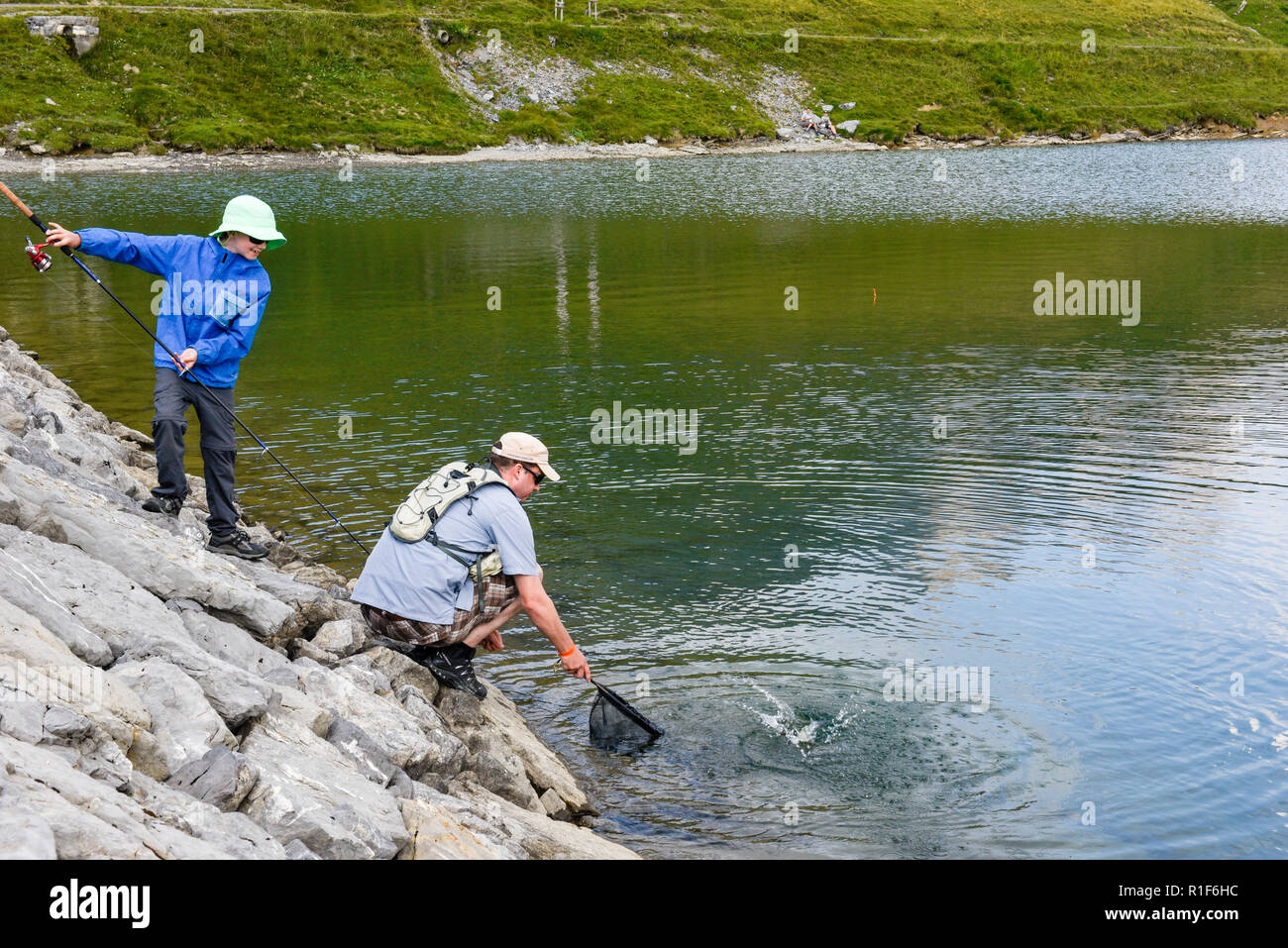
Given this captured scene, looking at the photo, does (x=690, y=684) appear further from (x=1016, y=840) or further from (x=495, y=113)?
(x=495, y=113)

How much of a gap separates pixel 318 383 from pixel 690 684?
1591 cm

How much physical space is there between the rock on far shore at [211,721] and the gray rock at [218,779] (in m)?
0.01

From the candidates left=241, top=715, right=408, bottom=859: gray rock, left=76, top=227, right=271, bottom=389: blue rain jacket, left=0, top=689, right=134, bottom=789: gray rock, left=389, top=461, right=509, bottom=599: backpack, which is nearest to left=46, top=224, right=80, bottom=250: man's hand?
left=76, top=227, right=271, bottom=389: blue rain jacket

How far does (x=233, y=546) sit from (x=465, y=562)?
3.56 m

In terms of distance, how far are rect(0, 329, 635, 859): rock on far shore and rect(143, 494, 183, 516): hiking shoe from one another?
391 millimetres

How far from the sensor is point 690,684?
12.1 meters

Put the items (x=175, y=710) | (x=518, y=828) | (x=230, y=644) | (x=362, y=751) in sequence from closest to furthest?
(x=175, y=710), (x=362, y=751), (x=518, y=828), (x=230, y=644)

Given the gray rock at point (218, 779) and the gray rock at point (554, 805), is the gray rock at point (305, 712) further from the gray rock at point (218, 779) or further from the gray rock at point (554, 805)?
the gray rock at point (554, 805)

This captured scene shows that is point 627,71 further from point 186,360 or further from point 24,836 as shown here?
point 24,836

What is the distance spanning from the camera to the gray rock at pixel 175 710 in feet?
22.8

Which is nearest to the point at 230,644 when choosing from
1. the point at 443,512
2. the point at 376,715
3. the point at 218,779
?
the point at 376,715

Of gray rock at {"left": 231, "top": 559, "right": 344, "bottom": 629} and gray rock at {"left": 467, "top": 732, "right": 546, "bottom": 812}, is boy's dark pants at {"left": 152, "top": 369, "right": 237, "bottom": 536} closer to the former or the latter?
gray rock at {"left": 231, "top": 559, "right": 344, "bottom": 629}

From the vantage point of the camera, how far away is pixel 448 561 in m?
9.69

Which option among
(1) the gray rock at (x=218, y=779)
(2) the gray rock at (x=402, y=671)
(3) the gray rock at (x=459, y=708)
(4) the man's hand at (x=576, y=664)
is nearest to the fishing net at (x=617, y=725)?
(4) the man's hand at (x=576, y=664)
